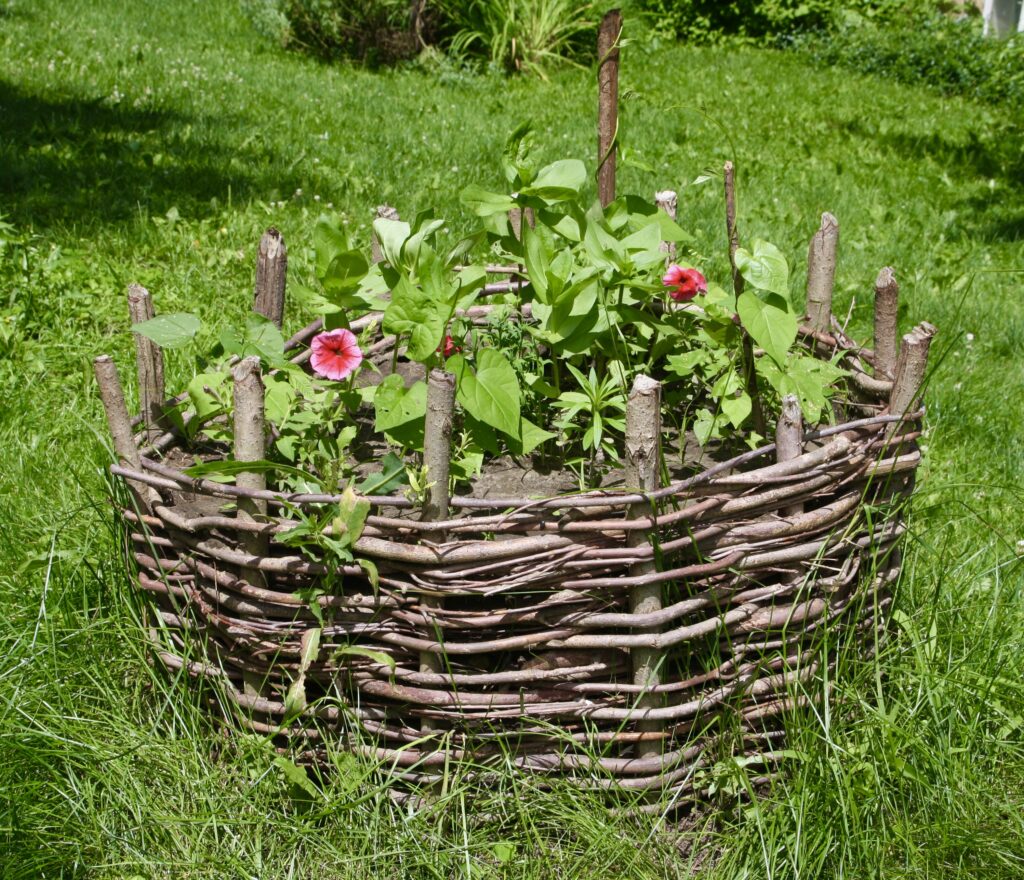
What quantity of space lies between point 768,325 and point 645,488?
471 mm

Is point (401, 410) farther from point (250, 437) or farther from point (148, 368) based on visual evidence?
point (148, 368)

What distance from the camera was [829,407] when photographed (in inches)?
97.7

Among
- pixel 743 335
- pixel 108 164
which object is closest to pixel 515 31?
pixel 108 164

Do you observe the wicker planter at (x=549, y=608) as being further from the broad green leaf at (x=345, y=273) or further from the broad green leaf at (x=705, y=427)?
the broad green leaf at (x=345, y=273)

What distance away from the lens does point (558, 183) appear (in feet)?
7.92

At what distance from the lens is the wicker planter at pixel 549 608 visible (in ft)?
6.81

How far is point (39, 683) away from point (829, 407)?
70.1 inches

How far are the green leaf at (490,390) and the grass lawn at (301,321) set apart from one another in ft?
2.23

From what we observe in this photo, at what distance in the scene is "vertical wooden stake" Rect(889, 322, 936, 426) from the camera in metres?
2.30

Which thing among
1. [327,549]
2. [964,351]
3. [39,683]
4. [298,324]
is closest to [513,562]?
[327,549]

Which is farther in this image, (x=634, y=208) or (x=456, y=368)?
(x=634, y=208)

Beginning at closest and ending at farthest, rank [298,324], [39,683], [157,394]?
[39,683] < [157,394] < [298,324]

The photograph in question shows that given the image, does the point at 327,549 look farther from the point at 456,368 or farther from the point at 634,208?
the point at 634,208

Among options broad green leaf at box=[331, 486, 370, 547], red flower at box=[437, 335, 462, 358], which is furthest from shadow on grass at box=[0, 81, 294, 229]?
broad green leaf at box=[331, 486, 370, 547]
